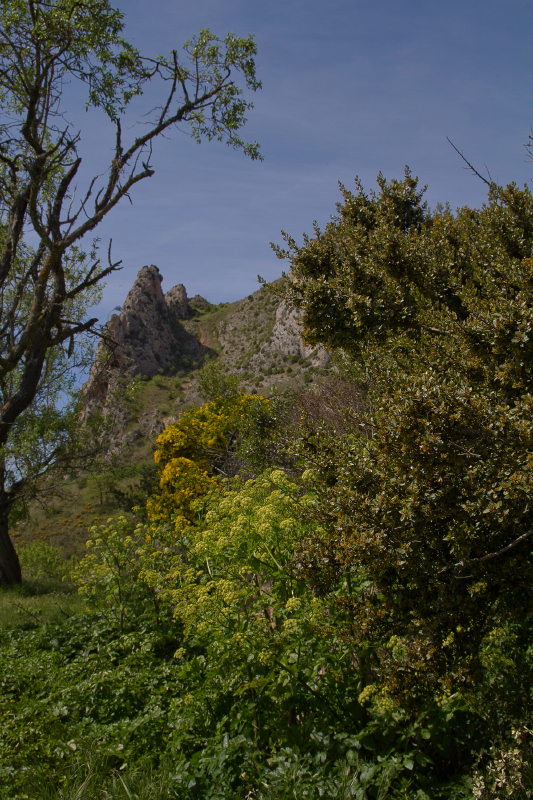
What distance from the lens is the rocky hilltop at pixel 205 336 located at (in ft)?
193

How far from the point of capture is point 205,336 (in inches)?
3004

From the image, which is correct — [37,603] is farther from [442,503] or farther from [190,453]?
[442,503]

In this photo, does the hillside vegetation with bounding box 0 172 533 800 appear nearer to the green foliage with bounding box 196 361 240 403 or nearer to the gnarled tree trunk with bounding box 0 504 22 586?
the gnarled tree trunk with bounding box 0 504 22 586

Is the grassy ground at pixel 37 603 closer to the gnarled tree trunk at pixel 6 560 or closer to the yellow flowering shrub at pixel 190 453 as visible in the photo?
the gnarled tree trunk at pixel 6 560

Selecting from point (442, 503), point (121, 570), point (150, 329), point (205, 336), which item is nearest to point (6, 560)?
point (121, 570)

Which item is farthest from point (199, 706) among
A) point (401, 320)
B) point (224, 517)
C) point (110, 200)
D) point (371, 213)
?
point (110, 200)

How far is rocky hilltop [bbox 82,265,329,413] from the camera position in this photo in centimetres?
5872

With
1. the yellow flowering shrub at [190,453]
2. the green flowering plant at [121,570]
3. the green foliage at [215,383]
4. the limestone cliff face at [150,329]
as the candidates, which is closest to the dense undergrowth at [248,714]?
the green flowering plant at [121,570]

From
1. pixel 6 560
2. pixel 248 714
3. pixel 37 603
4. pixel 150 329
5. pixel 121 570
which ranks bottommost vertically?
pixel 248 714

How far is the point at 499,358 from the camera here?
3.26 m

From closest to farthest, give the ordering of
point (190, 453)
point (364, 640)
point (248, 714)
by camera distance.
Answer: point (364, 640)
point (248, 714)
point (190, 453)

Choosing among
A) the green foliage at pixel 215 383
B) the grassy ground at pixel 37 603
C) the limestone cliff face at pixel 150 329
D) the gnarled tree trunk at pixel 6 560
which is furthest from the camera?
the limestone cliff face at pixel 150 329

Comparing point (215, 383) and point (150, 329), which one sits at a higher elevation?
point (150, 329)

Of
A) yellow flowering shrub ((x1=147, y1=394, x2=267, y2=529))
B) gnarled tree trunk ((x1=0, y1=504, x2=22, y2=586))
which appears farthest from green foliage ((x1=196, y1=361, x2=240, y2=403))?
gnarled tree trunk ((x1=0, y1=504, x2=22, y2=586))
